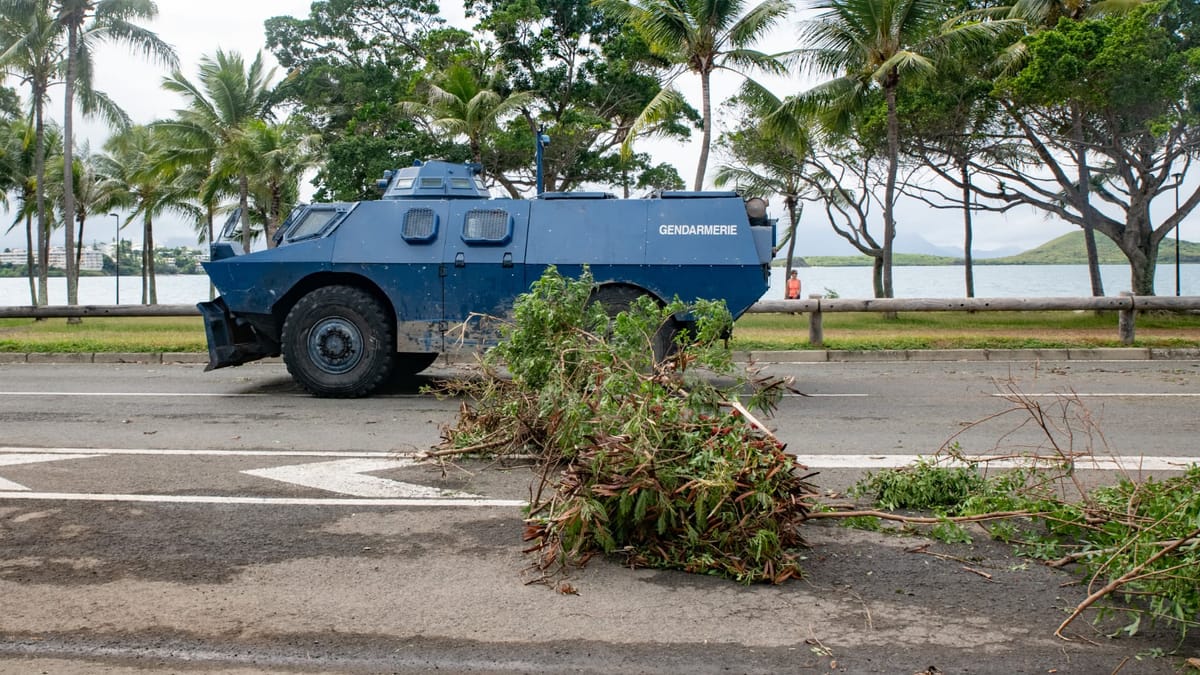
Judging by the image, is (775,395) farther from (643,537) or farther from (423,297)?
(423,297)

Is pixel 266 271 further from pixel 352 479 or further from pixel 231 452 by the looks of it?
pixel 352 479

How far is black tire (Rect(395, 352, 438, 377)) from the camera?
12.3m

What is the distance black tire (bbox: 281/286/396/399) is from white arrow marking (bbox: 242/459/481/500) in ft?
12.2

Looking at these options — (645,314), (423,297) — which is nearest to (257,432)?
(423,297)

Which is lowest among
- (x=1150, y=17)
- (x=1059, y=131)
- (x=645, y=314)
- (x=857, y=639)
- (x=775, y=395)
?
(x=857, y=639)

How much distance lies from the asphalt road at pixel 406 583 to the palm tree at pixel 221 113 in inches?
1219

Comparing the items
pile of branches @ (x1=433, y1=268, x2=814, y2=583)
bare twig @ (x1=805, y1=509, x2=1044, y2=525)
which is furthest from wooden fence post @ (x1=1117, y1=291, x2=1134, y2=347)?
bare twig @ (x1=805, y1=509, x2=1044, y2=525)

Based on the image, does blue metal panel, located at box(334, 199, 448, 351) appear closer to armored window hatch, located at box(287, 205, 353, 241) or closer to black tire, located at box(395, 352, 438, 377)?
armored window hatch, located at box(287, 205, 353, 241)

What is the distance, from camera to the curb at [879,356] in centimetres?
1527

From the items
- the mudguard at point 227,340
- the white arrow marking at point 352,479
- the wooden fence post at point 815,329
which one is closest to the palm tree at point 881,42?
the wooden fence post at point 815,329

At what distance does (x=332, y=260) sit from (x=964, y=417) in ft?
21.1

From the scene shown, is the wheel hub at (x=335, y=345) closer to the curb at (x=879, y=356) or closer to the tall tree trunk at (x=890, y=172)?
the curb at (x=879, y=356)

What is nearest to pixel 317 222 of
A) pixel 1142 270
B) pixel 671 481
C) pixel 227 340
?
pixel 227 340

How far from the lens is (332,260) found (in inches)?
434
